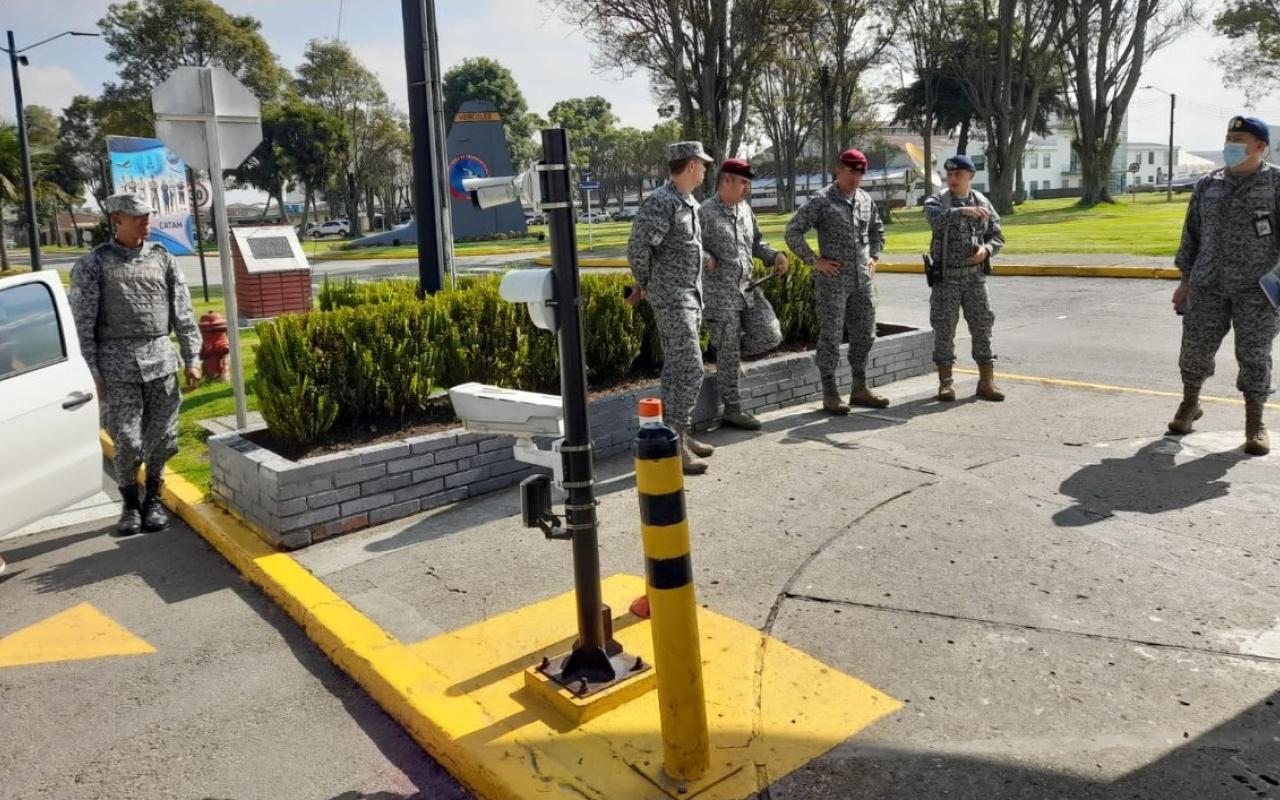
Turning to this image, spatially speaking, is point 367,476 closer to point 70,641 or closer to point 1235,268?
point 70,641

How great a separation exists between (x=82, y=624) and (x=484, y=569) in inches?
71.0

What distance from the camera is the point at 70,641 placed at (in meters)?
4.09

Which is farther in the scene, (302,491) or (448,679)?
(302,491)

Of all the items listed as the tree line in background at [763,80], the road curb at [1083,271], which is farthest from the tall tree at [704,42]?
the road curb at [1083,271]

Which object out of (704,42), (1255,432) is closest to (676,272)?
(1255,432)

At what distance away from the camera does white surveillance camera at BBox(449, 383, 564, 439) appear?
313 cm

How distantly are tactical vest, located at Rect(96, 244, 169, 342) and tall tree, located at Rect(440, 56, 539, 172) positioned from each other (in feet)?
225

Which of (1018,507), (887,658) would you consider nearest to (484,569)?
(887,658)

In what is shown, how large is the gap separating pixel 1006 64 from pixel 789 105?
53.3 ft

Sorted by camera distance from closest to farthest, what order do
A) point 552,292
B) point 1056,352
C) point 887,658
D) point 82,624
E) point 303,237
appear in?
point 552,292 → point 887,658 → point 82,624 → point 1056,352 → point 303,237

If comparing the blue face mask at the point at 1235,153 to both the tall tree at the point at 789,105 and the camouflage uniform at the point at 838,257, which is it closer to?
the camouflage uniform at the point at 838,257

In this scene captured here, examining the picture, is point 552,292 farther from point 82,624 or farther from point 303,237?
point 303,237

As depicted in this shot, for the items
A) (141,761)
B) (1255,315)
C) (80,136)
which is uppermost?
(80,136)

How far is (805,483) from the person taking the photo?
538 cm
